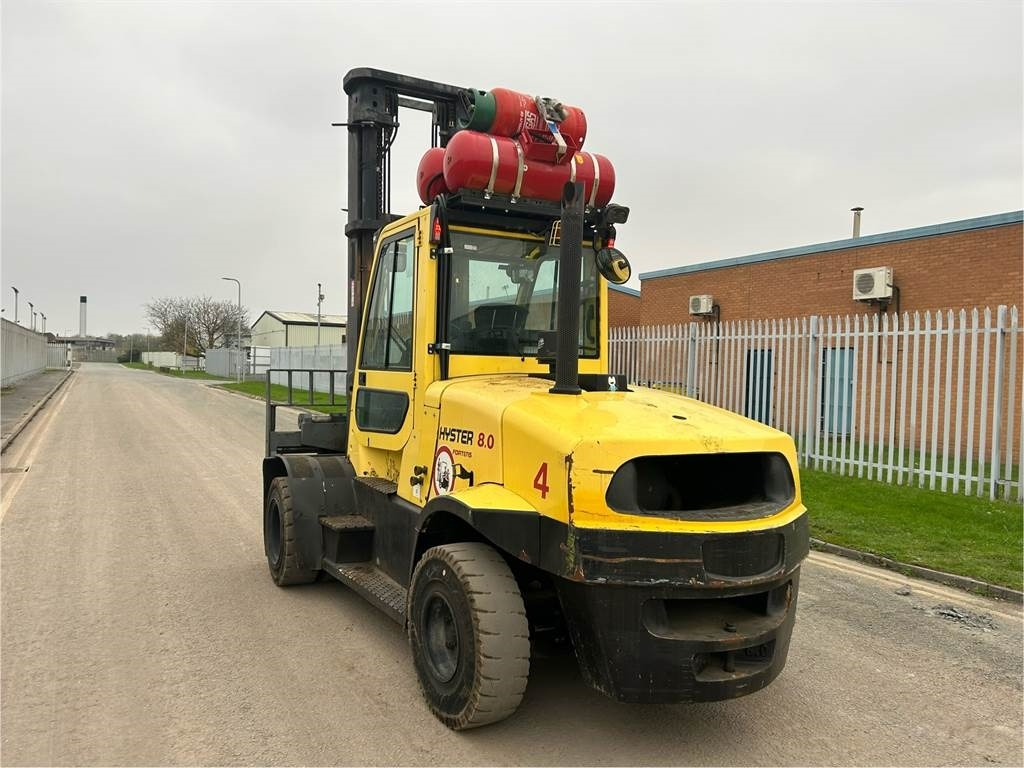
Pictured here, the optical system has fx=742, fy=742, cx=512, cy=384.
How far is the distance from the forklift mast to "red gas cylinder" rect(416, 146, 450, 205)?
3.84 ft

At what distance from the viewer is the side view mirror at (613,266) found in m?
4.52

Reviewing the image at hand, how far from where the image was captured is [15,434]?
52.1 ft

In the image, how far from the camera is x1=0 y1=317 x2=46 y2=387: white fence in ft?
106

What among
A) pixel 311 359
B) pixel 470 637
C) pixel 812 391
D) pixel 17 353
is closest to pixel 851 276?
pixel 812 391

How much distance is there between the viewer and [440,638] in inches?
148

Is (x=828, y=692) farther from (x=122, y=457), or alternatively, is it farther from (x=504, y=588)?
(x=122, y=457)

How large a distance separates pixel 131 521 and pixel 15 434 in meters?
10.2

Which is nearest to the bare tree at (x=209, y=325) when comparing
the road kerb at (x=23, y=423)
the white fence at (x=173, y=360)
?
the white fence at (x=173, y=360)

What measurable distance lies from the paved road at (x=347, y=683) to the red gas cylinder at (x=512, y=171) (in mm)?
2884

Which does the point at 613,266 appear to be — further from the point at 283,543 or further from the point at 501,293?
the point at 283,543

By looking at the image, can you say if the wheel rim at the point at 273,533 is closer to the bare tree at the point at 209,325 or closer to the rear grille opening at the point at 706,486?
the rear grille opening at the point at 706,486

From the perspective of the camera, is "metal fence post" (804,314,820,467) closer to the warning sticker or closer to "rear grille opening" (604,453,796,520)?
"rear grille opening" (604,453,796,520)

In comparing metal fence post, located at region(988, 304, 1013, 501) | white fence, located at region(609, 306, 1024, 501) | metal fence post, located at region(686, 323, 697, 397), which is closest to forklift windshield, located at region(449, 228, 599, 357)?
metal fence post, located at region(988, 304, 1013, 501)

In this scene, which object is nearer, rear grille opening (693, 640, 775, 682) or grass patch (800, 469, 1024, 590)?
rear grille opening (693, 640, 775, 682)
